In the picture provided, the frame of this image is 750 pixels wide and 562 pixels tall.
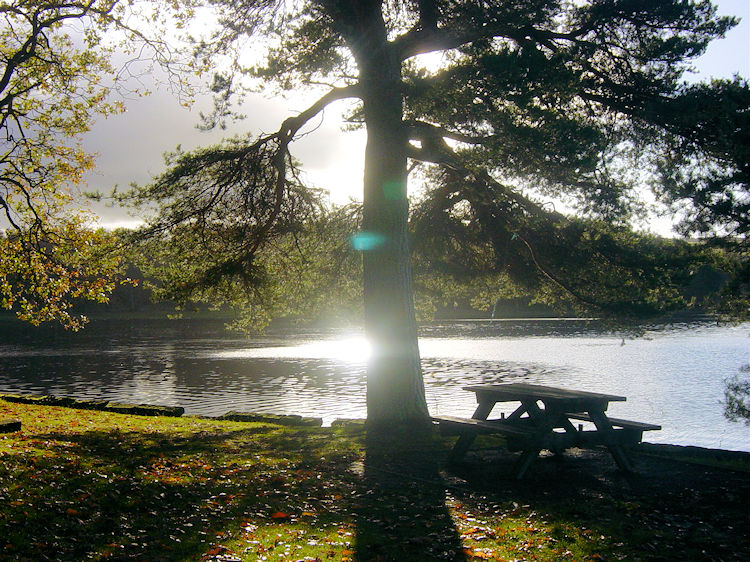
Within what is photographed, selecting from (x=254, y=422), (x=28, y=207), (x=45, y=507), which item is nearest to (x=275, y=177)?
(x=254, y=422)

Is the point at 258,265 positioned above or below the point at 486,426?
above

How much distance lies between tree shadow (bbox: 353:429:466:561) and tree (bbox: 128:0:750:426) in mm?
1514

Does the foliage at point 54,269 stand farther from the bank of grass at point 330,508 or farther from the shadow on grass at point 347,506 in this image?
the shadow on grass at point 347,506

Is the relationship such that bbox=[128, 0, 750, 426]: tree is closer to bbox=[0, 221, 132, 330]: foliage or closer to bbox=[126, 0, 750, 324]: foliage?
bbox=[126, 0, 750, 324]: foliage

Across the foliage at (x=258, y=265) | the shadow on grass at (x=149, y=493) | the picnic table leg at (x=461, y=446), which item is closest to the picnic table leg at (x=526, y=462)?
the picnic table leg at (x=461, y=446)

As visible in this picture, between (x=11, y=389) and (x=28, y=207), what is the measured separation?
10.5 meters

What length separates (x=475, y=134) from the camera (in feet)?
33.6

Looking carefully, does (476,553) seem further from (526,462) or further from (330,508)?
(526,462)

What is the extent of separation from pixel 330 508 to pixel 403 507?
0.75 m

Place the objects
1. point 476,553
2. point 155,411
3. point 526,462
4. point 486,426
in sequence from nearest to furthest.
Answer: point 476,553
point 526,462
point 486,426
point 155,411

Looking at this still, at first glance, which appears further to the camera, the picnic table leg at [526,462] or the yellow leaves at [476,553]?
the picnic table leg at [526,462]

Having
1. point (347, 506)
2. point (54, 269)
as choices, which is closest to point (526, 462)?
point (347, 506)

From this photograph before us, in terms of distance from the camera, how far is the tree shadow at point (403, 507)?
545 centimetres

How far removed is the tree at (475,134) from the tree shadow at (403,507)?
59.6 inches
